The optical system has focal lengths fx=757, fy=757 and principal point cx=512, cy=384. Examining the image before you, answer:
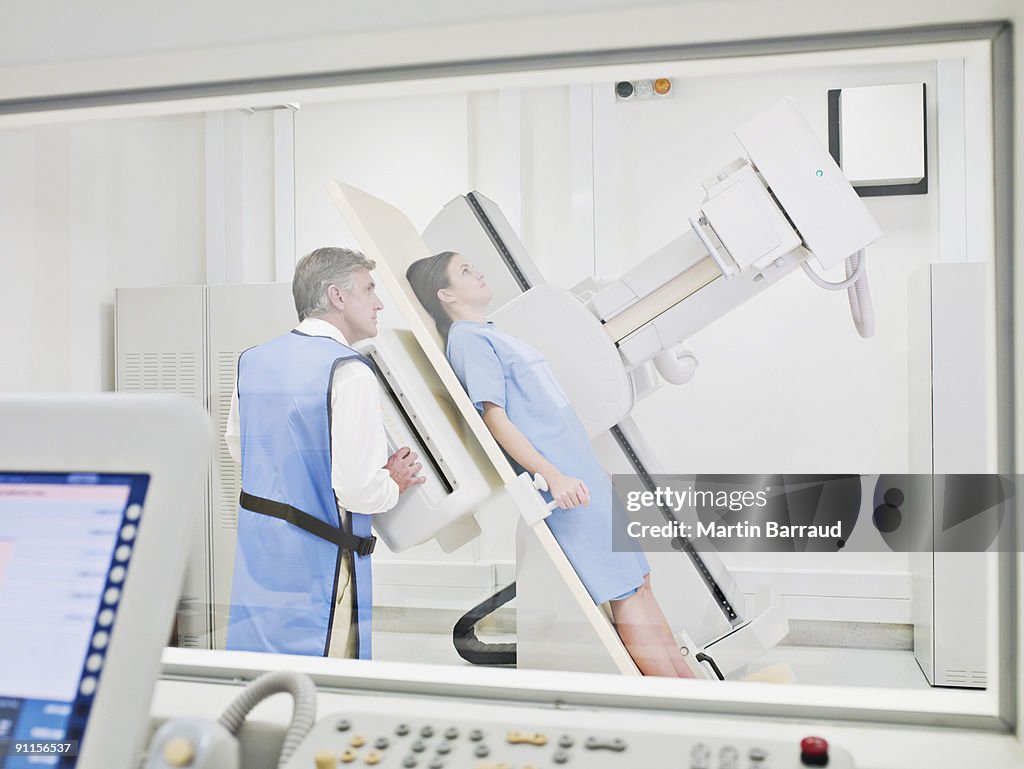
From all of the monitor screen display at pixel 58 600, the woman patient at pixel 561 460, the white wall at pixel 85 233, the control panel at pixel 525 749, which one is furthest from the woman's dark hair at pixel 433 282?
the monitor screen display at pixel 58 600

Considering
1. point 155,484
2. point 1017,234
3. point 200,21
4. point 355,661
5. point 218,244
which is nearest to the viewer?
point 155,484

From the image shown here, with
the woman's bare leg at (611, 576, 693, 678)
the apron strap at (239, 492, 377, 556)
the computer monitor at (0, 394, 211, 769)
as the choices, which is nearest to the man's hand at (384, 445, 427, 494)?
the apron strap at (239, 492, 377, 556)

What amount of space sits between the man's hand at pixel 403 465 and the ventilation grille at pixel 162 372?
0.38 meters

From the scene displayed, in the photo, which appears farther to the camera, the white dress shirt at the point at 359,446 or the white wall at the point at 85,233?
the white wall at the point at 85,233

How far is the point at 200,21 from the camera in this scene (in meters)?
0.90

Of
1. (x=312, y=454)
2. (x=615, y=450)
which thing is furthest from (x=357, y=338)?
(x=615, y=450)

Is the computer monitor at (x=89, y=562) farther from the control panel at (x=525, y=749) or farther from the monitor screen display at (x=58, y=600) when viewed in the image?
the control panel at (x=525, y=749)

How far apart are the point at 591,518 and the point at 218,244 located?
776mm

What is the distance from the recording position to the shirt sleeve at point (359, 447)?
1104mm

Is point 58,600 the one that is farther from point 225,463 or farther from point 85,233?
point 85,233

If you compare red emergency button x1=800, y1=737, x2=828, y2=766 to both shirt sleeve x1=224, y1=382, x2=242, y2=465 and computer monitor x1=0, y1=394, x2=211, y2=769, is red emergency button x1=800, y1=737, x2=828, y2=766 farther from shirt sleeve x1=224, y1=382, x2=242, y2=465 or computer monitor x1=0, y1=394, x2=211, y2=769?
shirt sleeve x1=224, y1=382, x2=242, y2=465

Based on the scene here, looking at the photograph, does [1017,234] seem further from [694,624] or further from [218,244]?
[218,244]

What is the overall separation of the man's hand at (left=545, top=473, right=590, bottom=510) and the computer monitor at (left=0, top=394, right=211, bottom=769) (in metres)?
0.64

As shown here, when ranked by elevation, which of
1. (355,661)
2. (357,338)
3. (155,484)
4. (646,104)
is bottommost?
(355,661)
